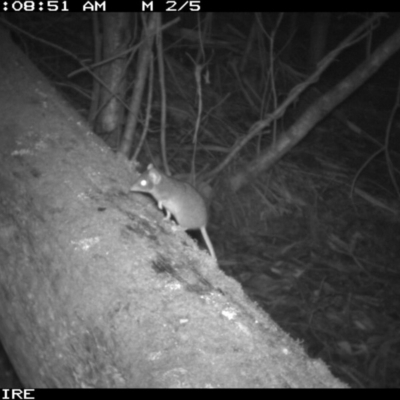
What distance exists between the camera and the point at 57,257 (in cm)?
202

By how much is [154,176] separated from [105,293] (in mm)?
1689

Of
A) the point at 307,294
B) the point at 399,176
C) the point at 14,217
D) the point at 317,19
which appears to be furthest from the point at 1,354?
the point at 317,19

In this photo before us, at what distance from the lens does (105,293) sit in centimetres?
182

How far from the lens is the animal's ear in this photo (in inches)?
133

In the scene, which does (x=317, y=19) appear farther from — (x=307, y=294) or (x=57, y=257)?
(x=57, y=257)

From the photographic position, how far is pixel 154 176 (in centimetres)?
340

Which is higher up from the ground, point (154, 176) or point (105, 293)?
point (105, 293)

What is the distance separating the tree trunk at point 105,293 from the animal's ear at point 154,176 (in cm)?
62

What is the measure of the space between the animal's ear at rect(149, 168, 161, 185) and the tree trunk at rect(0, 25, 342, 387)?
2.02 feet

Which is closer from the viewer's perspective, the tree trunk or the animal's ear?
the tree trunk

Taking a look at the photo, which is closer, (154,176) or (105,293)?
(105,293)

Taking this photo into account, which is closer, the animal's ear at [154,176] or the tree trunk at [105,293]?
the tree trunk at [105,293]

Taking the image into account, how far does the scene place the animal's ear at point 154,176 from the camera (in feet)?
11.1
